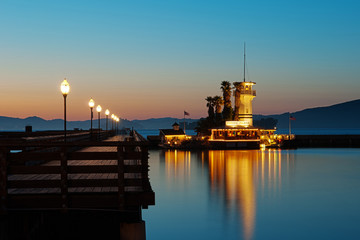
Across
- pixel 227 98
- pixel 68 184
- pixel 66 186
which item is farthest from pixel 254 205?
pixel 227 98

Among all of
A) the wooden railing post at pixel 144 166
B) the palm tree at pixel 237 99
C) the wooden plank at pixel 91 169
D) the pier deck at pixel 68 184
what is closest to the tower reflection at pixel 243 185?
the wooden railing post at pixel 144 166

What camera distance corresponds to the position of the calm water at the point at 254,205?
27.5m

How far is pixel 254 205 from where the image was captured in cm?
3647

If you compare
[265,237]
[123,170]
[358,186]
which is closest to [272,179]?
[358,186]

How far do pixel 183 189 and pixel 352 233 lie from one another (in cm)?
2332

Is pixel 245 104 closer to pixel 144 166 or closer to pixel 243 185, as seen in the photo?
pixel 243 185

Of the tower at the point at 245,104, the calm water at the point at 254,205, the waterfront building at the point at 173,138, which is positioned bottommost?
the calm water at the point at 254,205

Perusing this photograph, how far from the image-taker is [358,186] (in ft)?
165

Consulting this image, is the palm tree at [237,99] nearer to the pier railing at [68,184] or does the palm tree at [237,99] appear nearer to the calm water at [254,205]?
the calm water at [254,205]

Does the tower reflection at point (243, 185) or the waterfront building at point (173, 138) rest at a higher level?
the waterfront building at point (173, 138)

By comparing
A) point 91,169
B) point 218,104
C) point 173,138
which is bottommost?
point 173,138

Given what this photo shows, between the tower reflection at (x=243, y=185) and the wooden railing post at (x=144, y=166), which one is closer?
the wooden railing post at (x=144, y=166)

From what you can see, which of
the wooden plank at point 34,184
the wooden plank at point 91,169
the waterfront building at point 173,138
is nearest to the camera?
the wooden plank at point 34,184

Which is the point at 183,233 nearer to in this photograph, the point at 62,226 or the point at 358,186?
the point at 62,226
